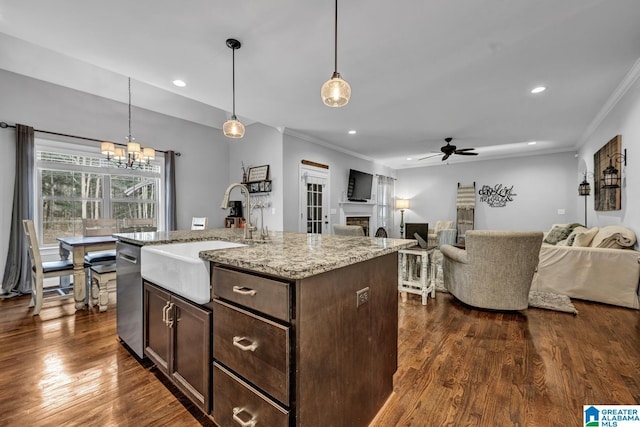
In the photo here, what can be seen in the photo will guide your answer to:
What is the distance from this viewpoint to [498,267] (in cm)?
288

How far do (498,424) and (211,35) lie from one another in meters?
3.25

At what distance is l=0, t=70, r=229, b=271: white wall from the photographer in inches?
140

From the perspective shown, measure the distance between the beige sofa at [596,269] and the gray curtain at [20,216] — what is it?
266 inches

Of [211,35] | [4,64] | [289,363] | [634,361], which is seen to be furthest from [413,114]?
[4,64]

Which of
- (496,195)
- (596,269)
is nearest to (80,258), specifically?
(596,269)

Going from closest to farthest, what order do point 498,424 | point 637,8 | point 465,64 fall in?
point 498,424 → point 637,8 → point 465,64

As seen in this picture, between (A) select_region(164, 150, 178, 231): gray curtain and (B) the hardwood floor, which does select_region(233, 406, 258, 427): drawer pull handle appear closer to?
(B) the hardwood floor

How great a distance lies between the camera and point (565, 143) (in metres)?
5.88

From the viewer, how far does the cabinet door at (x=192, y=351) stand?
1323 millimetres

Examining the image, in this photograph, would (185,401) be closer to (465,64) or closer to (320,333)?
(320,333)

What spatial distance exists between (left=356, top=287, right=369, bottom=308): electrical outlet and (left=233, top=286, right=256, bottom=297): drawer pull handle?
485 millimetres

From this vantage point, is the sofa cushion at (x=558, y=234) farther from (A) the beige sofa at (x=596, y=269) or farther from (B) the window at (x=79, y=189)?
(B) the window at (x=79, y=189)
